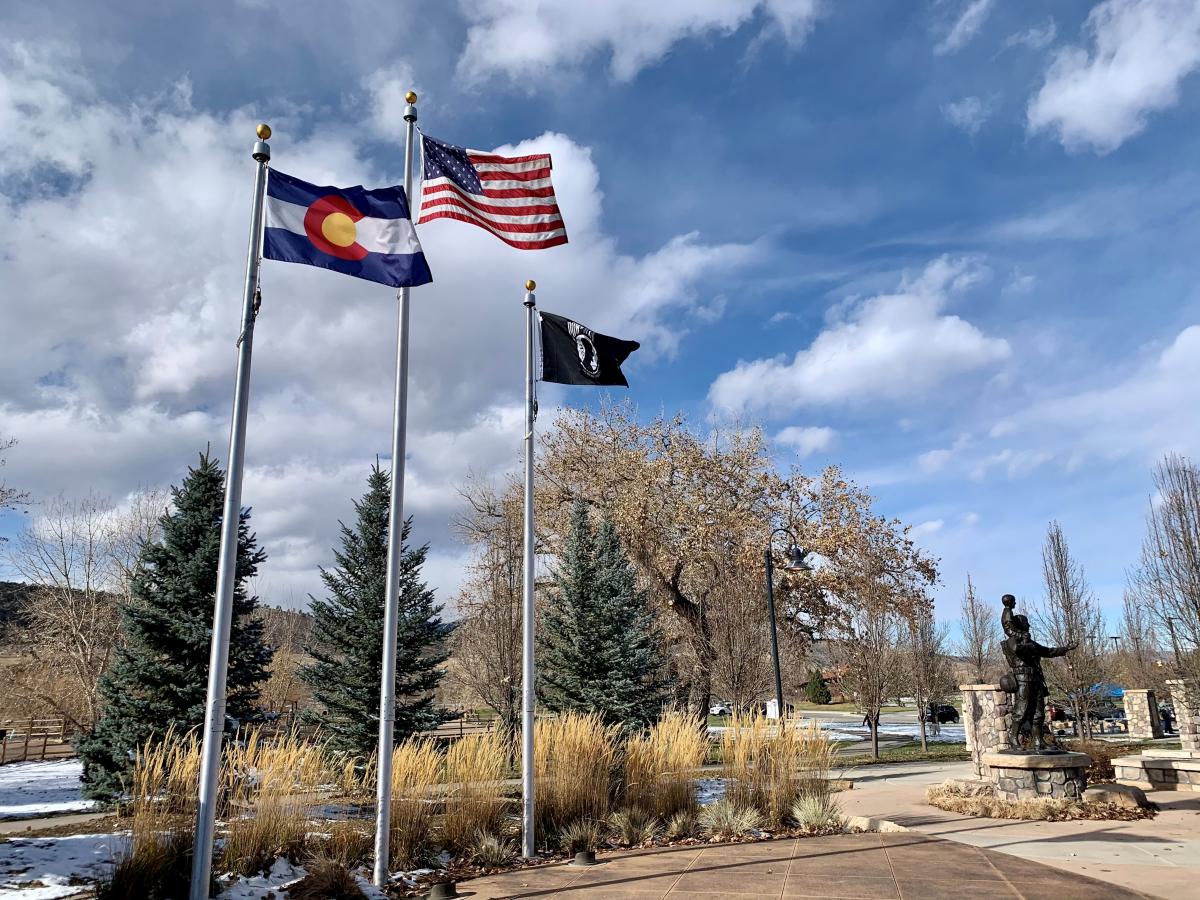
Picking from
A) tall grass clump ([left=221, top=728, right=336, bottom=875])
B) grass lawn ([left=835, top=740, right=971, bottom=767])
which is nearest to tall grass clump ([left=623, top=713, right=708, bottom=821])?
tall grass clump ([left=221, top=728, right=336, bottom=875])

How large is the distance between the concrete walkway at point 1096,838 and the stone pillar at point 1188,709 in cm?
583

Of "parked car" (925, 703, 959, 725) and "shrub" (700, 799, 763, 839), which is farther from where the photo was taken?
"parked car" (925, 703, 959, 725)

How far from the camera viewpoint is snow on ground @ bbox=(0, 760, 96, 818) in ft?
43.3

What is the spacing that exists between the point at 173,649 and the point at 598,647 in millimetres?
9152

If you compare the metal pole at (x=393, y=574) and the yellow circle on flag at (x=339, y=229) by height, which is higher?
the yellow circle on flag at (x=339, y=229)

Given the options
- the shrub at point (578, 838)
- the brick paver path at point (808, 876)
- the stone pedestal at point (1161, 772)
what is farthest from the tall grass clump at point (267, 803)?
the stone pedestal at point (1161, 772)

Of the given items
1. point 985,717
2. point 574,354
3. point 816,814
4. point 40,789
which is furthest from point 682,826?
point 40,789

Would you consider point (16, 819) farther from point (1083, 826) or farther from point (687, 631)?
point (687, 631)

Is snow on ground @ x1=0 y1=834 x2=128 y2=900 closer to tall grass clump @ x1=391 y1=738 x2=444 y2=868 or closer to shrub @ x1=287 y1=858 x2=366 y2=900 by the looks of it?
shrub @ x1=287 y1=858 x2=366 y2=900

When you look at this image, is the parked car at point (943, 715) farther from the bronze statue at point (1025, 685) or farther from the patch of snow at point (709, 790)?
the patch of snow at point (709, 790)

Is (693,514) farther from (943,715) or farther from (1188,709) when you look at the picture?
(943,715)

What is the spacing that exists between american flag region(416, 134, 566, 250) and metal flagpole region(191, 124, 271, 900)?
2108 mm

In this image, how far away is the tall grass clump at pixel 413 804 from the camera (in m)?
8.02

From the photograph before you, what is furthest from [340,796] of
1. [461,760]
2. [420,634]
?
[420,634]
